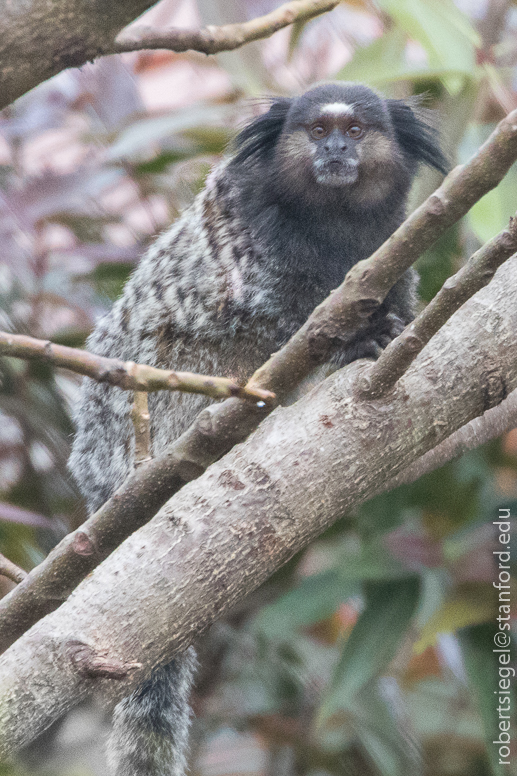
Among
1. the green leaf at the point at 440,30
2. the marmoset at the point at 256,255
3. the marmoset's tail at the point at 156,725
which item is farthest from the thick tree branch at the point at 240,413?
the green leaf at the point at 440,30

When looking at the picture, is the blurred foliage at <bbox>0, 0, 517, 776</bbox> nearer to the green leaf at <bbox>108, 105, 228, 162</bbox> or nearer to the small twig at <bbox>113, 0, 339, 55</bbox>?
the green leaf at <bbox>108, 105, 228, 162</bbox>

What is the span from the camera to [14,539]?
2.14 metres

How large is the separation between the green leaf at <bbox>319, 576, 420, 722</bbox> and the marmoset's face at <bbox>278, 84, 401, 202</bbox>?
3.40ft

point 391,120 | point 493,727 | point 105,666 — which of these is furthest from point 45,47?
point 493,727

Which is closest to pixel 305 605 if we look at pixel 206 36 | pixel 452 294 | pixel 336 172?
pixel 336 172

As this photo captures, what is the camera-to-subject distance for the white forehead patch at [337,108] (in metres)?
1.76

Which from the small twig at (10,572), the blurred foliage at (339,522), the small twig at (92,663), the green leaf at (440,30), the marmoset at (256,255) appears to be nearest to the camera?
the small twig at (92,663)

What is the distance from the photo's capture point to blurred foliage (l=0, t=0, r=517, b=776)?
6.89 ft

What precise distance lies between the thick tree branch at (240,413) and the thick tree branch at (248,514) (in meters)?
0.04

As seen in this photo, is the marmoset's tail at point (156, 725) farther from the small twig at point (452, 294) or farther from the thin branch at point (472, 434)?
the small twig at point (452, 294)

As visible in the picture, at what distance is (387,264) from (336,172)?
3.06ft

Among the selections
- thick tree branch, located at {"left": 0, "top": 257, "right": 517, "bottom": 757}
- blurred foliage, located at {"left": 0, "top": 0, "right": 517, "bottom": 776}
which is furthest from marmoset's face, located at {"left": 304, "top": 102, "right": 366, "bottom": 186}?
thick tree branch, located at {"left": 0, "top": 257, "right": 517, "bottom": 757}

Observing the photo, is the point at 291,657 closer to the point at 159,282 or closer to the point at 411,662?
the point at 411,662

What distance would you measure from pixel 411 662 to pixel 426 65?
1771 millimetres
